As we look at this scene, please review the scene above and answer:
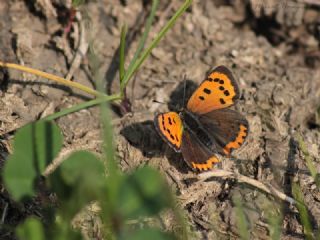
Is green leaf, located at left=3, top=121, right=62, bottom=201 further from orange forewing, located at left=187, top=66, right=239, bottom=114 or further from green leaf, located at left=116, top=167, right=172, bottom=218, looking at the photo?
orange forewing, located at left=187, top=66, right=239, bottom=114

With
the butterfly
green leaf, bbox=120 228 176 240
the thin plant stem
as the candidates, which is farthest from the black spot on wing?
green leaf, bbox=120 228 176 240

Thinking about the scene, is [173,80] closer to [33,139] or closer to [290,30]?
[290,30]

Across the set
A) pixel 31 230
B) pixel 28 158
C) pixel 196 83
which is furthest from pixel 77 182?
pixel 196 83

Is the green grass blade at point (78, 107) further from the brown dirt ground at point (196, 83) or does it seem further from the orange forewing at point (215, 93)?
the orange forewing at point (215, 93)

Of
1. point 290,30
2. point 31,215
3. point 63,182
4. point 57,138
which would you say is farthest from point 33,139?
point 290,30

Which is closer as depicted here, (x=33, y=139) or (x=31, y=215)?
(x=33, y=139)

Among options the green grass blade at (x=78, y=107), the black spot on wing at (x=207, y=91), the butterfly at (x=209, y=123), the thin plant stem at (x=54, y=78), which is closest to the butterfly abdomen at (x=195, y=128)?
the butterfly at (x=209, y=123)
